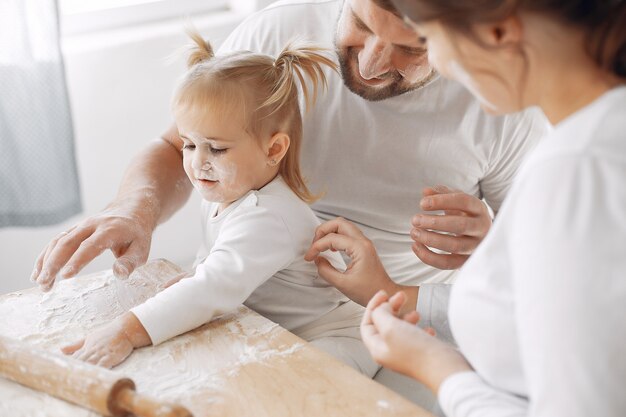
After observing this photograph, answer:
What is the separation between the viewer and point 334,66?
1.41 meters

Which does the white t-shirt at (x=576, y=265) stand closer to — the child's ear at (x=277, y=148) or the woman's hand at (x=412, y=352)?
the woman's hand at (x=412, y=352)

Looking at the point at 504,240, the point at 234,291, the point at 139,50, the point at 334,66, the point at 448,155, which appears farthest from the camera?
the point at 139,50

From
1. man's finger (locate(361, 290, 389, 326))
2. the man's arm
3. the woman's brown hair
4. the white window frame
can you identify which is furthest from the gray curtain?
the woman's brown hair

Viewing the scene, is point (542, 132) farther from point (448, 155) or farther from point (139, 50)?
point (139, 50)

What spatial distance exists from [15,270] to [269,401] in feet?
5.64

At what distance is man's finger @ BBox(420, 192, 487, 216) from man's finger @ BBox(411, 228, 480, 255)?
2.2 inches

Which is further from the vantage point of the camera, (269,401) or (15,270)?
(15,270)

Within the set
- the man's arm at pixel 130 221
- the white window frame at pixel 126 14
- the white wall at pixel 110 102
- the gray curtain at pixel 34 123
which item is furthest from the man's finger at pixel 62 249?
the white window frame at pixel 126 14

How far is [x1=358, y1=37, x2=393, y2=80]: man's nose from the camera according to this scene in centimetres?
136

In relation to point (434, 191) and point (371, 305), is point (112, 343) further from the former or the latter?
point (434, 191)

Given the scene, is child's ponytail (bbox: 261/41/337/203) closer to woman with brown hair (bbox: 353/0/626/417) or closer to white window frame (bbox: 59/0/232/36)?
woman with brown hair (bbox: 353/0/626/417)

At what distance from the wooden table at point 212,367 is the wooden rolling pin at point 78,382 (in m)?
0.02

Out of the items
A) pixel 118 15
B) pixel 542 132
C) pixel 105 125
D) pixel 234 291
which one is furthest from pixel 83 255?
pixel 118 15

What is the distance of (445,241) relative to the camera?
1.41 m
